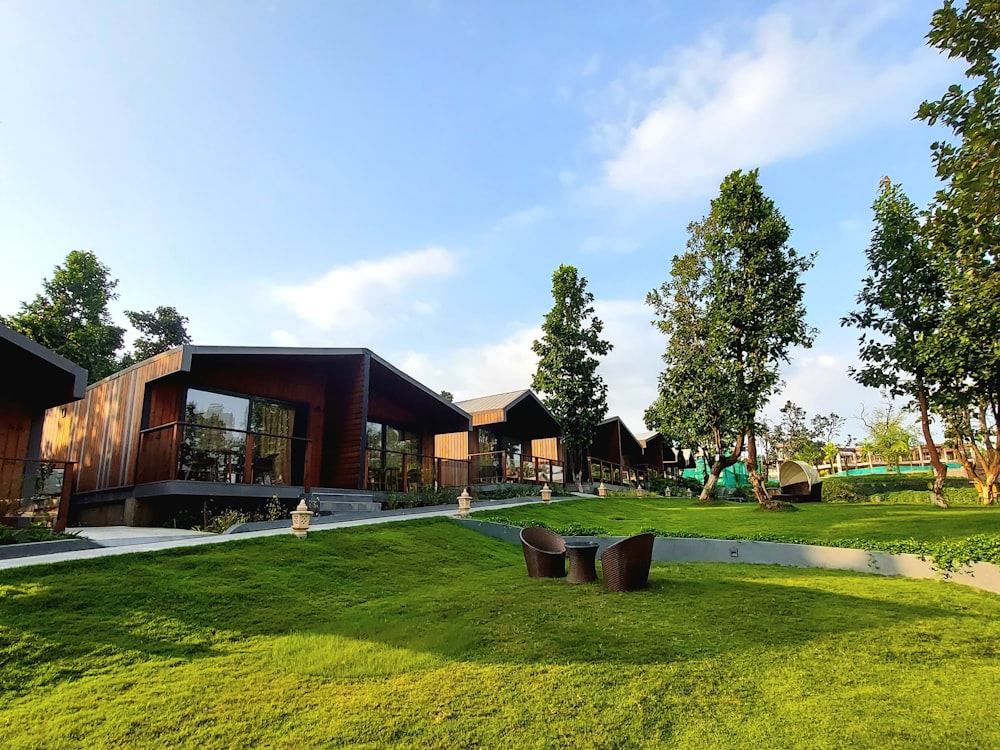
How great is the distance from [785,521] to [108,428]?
16577 millimetres

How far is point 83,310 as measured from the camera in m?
25.8

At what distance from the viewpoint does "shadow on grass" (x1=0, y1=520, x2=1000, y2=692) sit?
490 cm

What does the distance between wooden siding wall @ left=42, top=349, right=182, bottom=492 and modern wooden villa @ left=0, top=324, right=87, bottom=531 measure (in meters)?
1.57

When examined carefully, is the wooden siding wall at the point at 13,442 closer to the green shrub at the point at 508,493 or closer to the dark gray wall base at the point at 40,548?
the dark gray wall base at the point at 40,548

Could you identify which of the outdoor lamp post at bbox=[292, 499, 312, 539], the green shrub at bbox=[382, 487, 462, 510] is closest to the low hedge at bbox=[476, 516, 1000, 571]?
the outdoor lamp post at bbox=[292, 499, 312, 539]

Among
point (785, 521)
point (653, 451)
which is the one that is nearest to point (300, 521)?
point (785, 521)

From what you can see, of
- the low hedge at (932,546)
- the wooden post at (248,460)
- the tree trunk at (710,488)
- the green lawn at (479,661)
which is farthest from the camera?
the tree trunk at (710,488)

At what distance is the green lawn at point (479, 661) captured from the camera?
358cm

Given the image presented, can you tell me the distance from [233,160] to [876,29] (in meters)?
12.7

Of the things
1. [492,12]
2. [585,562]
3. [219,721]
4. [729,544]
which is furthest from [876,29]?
[219,721]

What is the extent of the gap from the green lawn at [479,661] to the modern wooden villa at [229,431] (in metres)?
5.42

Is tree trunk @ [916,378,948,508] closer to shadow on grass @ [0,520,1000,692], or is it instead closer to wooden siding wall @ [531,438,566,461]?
shadow on grass @ [0,520,1000,692]

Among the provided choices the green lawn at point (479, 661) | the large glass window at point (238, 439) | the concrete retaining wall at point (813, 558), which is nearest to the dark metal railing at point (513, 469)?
the large glass window at point (238, 439)

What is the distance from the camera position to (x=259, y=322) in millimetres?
19297
